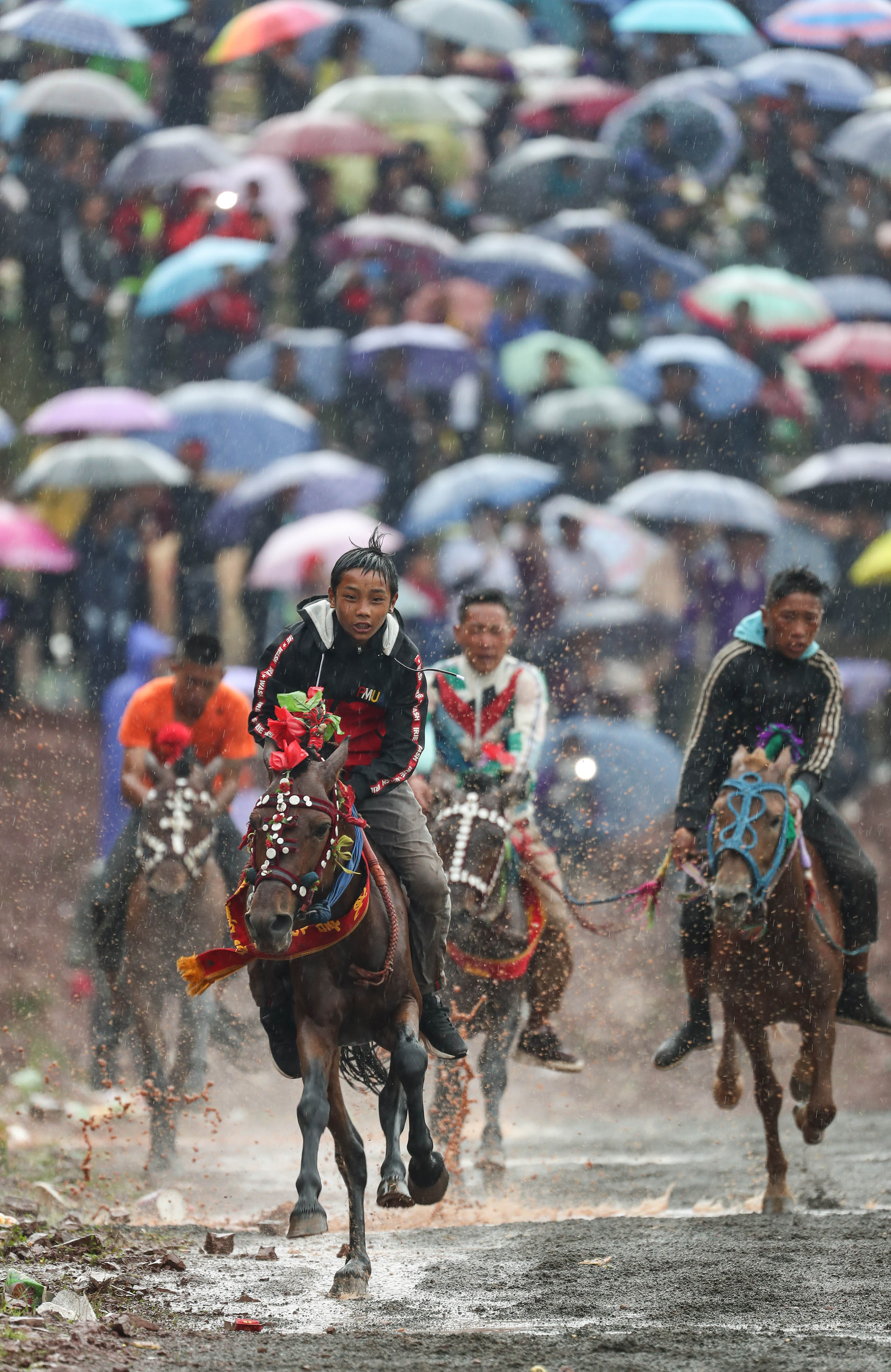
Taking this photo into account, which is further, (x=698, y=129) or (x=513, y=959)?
(x=698, y=129)

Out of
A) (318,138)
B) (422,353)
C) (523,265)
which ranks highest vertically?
(318,138)

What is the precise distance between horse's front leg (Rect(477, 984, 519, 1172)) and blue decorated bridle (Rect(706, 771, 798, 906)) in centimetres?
176

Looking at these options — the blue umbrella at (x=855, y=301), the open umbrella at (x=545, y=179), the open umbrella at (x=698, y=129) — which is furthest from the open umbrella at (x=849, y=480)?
the open umbrella at (x=545, y=179)

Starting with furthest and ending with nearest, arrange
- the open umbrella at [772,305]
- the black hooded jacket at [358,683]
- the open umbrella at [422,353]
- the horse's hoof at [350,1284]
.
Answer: the open umbrella at [772,305]
the open umbrella at [422,353]
the black hooded jacket at [358,683]
the horse's hoof at [350,1284]

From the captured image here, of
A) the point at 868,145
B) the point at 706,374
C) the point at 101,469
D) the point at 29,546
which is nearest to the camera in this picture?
the point at 29,546

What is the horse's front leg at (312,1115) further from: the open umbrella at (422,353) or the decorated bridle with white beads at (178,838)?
the open umbrella at (422,353)

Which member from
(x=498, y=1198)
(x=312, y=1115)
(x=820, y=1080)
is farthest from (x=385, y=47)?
(x=312, y=1115)

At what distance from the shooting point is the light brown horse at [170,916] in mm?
10242

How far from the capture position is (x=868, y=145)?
55.1ft

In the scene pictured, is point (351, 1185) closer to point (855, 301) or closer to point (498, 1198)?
point (498, 1198)

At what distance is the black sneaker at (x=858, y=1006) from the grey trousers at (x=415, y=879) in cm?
301

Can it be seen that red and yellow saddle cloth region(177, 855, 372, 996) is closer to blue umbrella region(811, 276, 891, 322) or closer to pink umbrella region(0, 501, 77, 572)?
pink umbrella region(0, 501, 77, 572)

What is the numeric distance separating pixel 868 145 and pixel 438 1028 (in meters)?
11.4

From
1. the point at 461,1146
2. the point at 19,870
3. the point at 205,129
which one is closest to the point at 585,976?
the point at 461,1146
